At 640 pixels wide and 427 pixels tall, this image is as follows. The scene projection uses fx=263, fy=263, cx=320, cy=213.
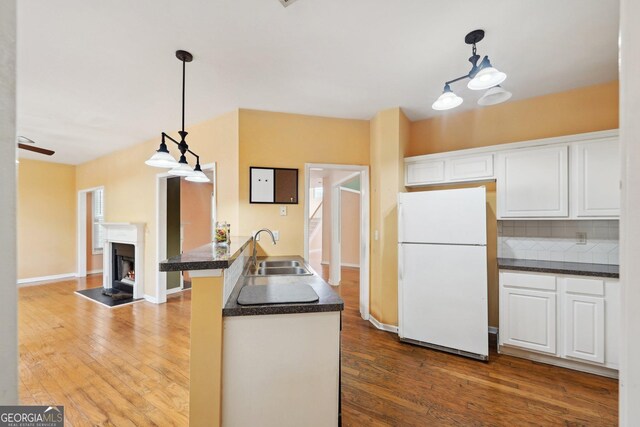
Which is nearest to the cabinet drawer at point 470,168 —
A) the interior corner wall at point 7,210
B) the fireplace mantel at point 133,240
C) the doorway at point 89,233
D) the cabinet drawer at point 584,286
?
the cabinet drawer at point 584,286

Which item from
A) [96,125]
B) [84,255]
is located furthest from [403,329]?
[84,255]

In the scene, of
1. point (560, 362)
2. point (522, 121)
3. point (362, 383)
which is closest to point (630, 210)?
point (362, 383)

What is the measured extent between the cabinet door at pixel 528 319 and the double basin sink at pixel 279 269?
1928mm

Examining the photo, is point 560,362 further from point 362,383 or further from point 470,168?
point 470,168

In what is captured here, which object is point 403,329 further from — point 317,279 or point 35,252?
point 35,252

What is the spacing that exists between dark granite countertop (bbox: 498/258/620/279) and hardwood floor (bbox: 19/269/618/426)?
86 cm

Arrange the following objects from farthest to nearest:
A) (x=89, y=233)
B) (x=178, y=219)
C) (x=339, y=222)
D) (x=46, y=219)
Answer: (x=89, y=233) < (x=46, y=219) < (x=339, y=222) < (x=178, y=219)

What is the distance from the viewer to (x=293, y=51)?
2.07 metres

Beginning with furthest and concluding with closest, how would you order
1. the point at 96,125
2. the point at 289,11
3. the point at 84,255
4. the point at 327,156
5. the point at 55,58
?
1. the point at 84,255
2. the point at 96,125
3. the point at 327,156
4. the point at 55,58
5. the point at 289,11

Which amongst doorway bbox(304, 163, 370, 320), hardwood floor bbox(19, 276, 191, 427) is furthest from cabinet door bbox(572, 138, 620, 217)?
hardwood floor bbox(19, 276, 191, 427)

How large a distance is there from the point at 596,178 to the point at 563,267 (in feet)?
2.72

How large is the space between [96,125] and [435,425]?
4928 millimetres

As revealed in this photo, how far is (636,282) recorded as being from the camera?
42 cm

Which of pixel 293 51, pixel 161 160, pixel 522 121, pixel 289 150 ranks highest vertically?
pixel 293 51
